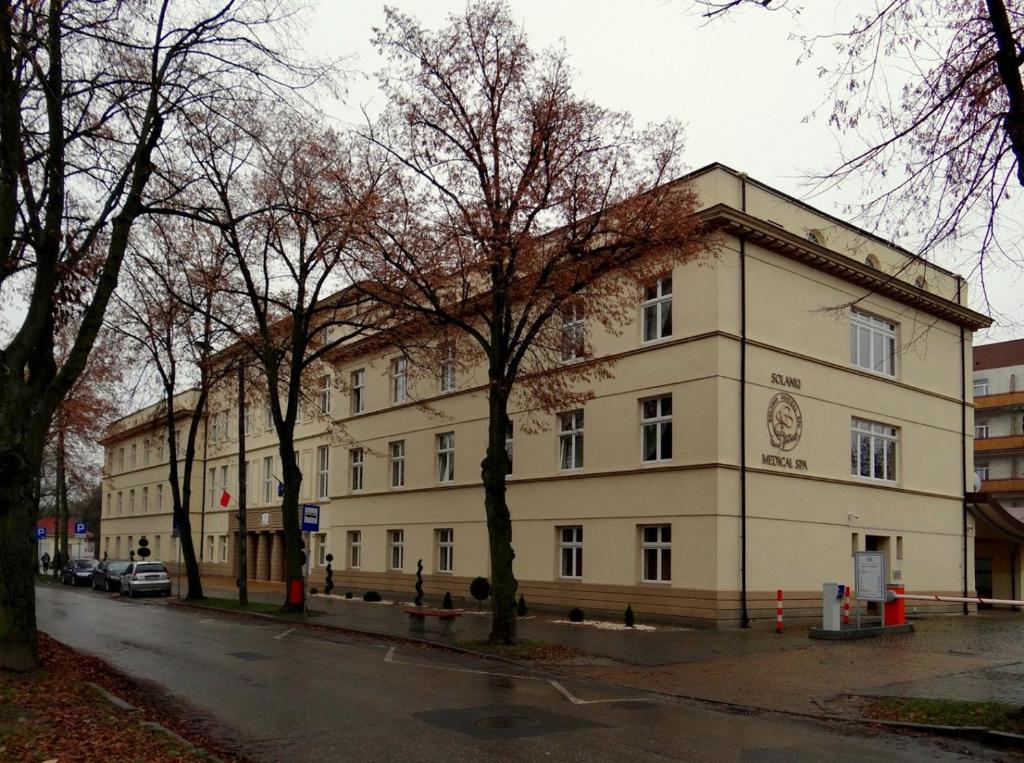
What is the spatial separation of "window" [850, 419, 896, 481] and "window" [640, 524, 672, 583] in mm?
6658

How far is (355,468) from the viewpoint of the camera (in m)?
39.7

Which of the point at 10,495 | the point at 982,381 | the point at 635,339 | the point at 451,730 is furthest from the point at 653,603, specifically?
the point at 982,381

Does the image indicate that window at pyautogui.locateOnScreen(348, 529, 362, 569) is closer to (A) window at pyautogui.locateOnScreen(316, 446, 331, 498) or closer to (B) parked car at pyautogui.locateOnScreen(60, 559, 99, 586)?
(A) window at pyautogui.locateOnScreen(316, 446, 331, 498)

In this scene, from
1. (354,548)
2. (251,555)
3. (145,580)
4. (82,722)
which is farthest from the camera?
(251,555)

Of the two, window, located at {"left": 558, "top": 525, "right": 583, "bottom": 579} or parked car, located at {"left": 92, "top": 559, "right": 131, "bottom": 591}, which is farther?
parked car, located at {"left": 92, "top": 559, "right": 131, "bottom": 591}

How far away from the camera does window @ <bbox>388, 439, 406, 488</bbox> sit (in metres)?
35.9

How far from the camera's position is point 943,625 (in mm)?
25016

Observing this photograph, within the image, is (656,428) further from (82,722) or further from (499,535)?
(82,722)

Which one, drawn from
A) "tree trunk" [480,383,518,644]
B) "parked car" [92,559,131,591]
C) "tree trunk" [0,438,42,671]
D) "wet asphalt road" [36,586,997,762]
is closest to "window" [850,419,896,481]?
"tree trunk" [480,383,518,644]

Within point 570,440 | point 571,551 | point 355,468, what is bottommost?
point 571,551

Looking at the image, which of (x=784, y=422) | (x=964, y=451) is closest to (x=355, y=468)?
(x=784, y=422)

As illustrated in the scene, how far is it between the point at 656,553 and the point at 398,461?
47.8ft

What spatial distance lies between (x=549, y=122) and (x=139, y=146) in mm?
7768

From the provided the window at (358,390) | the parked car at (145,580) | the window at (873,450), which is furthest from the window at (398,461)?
the window at (873,450)
